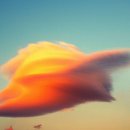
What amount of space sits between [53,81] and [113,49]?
0.54 m

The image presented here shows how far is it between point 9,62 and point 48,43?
1.15 ft

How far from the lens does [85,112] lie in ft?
7.11

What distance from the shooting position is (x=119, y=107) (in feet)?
7.07

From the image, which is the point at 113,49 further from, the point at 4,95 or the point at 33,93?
Answer: the point at 4,95

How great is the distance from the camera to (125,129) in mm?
2143

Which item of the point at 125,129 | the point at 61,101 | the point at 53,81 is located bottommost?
the point at 125,129

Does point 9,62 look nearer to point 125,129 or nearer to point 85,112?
point 85,112

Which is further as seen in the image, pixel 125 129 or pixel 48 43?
pixel 48 43

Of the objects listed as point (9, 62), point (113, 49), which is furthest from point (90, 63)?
point (9, 62)

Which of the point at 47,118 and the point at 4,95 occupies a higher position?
the point at 4,95

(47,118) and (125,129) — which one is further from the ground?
(47,118)

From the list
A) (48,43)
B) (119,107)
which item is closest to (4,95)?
(48,43)

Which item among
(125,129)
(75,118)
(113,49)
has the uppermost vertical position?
(113,49)

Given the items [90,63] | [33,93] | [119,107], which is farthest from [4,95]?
[119,107]
